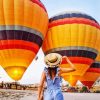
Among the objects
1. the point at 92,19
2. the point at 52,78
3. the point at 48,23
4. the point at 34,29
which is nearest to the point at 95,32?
the point at 92,19

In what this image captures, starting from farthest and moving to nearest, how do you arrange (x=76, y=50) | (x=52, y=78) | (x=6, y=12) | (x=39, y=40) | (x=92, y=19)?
(x=92, y=19)
(x=76, y=50)
(x=39, y=40)
(x=6, y=12)
(x=52, y=78)

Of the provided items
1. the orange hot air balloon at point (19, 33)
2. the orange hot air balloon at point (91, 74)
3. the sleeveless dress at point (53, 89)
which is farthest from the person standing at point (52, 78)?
the orange hot air balloon at point (91, 74)

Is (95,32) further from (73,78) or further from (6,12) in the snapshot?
(6,12)

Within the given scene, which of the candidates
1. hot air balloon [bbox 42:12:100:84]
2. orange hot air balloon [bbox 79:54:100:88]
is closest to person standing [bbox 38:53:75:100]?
hot air balloon [bbox 42:12:100:84]

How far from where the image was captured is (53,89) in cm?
486

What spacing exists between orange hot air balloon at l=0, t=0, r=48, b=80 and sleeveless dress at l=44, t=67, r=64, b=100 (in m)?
18.3

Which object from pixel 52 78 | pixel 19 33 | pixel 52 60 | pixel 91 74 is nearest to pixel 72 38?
pixel 19 33

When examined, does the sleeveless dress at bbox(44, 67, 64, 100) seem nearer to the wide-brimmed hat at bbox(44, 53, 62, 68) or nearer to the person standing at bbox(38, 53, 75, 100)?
the person standing at bbox(38, 53, 75, 100)

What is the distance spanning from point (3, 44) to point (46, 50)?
16.4 feet

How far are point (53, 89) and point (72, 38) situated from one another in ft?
72.8

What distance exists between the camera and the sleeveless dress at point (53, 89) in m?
4.80

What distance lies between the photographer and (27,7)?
76.8 feet

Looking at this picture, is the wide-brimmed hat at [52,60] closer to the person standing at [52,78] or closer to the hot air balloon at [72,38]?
the person standing at [52,78]

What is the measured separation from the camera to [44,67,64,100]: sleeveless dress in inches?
189
